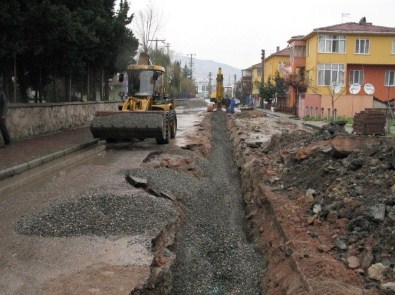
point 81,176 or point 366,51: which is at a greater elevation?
point 366,51

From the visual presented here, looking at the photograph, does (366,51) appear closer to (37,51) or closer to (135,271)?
(37,51)

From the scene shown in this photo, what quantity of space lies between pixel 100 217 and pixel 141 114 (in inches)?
370

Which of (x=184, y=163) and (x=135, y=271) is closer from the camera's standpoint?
(x=135, y=271)

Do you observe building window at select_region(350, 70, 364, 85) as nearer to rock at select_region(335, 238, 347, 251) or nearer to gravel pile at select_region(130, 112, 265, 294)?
gravel pile at select_region(130, 112, 265, 294)

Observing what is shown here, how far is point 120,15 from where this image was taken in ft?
76.0

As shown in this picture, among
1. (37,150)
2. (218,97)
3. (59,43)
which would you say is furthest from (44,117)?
(218,97)

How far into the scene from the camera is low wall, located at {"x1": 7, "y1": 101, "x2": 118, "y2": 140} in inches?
625

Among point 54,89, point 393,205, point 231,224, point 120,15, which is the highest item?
point 120,15

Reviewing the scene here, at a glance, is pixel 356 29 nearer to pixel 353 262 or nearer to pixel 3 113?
pixel 3 113

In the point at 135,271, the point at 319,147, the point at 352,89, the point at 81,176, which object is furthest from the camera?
the point at 352,89

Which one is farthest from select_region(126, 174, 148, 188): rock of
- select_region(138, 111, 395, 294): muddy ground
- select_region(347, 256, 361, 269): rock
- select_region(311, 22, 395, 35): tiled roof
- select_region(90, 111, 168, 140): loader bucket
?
select_region(311, 22, 395, 35): tiled roof

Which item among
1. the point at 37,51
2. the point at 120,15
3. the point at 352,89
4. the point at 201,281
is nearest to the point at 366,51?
the point at 352,89

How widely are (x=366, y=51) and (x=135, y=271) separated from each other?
44.2 m

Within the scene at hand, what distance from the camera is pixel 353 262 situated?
5.29m
